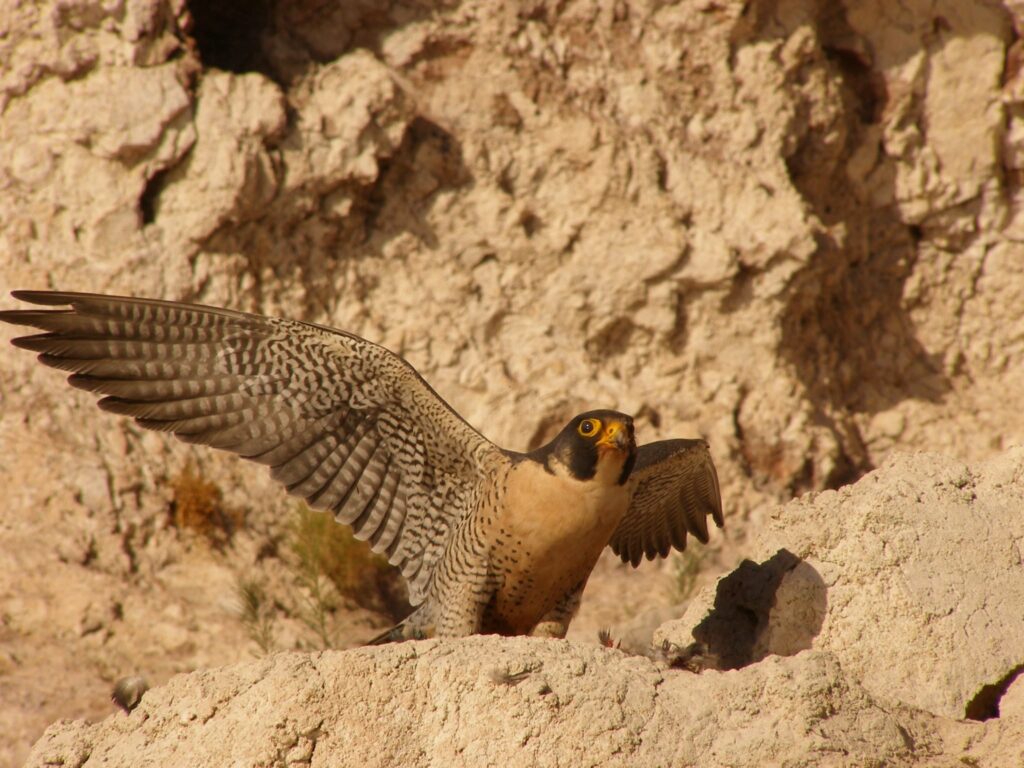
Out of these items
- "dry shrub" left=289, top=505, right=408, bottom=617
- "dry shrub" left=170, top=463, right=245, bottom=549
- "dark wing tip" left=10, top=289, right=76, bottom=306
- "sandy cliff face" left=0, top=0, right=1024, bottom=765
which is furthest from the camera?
"sandy cliff face" left=0, top=0, right=1024, bottom=765

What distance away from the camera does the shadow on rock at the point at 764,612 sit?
486 cm

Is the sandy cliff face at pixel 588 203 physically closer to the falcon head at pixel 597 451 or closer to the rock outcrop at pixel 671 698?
the falcon head at pixel 597 451

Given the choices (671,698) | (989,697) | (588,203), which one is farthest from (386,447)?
(588,203)

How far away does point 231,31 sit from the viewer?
8922 millimetres

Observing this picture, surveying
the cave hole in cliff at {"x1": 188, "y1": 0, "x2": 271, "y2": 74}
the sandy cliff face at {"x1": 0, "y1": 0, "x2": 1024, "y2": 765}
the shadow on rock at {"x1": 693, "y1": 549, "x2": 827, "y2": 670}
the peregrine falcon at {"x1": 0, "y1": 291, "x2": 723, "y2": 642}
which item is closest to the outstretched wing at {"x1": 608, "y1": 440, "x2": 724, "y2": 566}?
the peregrine falcon at {"x1": 0, "y1": 291, "x2": 723, "y2": 642}

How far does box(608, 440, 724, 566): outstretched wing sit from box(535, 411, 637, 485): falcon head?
0.23 metres

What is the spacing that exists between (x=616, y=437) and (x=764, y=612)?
38.7 inches

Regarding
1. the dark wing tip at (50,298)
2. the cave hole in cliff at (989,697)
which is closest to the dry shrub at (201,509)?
the dark wing tip at (50,298)

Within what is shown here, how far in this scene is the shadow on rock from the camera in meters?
4.86

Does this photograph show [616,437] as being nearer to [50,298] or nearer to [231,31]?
[50,298]

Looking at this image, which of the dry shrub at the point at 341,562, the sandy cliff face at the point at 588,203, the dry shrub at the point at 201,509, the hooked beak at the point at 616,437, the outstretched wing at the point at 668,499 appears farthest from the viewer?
the sandy cliff face at the point at 588,203

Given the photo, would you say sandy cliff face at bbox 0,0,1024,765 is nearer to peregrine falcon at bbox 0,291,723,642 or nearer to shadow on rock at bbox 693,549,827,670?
peregrine falcon at bbox 0,291,723,642

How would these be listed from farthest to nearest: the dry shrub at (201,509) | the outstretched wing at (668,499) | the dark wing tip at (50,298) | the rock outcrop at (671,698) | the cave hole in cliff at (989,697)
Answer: the dry shrub at (201,509), the outstretched wing at (668,499), the dark wing tip at (50,298), the cave hole in cliff at (989,697), the rock outcrop at (671,698)

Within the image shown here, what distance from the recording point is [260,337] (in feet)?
19.0
